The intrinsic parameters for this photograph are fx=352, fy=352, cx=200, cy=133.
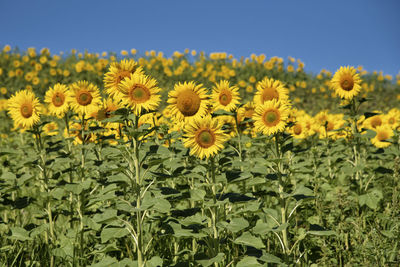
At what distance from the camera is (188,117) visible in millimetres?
3014

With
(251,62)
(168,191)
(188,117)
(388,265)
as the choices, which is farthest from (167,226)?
(251,62)

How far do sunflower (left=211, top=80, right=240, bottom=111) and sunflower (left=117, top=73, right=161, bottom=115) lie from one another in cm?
93

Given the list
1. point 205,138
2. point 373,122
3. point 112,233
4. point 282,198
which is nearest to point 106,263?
point 112,233

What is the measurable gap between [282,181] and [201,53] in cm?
1830

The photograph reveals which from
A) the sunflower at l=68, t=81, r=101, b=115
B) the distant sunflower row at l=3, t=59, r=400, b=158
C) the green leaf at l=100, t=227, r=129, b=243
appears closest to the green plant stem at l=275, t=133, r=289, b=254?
the distant sunflower row at l=3, t=59, r=400, b=158

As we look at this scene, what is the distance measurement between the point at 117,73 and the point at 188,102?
636 mm

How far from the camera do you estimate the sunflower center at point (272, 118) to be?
3246 mm

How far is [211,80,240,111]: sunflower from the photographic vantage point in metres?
3.58

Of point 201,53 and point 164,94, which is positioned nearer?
point 164,94

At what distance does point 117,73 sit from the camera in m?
2.92

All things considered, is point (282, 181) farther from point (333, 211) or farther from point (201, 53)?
point (201, 53)

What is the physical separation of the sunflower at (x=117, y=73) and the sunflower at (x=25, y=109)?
→ 1.39m

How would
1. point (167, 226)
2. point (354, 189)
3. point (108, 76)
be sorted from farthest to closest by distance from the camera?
1. point (354, 189)
2. point (108, 76)
3. point (167, 226)

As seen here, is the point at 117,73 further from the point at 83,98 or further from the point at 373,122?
the point at 373,122
